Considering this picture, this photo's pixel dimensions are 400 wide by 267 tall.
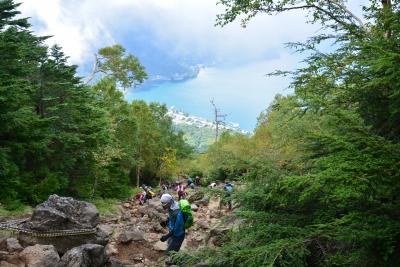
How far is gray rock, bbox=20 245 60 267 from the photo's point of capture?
7828mm

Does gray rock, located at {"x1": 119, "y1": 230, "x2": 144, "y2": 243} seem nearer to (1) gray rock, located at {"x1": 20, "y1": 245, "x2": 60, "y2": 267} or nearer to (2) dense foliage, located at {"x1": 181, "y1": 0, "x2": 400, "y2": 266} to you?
(1) gray rock, located at {"x1": 20, "y1": 245, "x2": 60, "y2": 267}

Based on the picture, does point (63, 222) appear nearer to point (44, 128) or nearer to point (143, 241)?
point (143, 241)

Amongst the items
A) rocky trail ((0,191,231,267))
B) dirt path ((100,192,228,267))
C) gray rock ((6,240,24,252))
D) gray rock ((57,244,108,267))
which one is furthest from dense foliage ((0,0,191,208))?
gray rock ((57,244,108,267))

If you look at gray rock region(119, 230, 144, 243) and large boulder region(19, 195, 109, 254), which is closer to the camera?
large boulder region(19, 195, 109, 254)

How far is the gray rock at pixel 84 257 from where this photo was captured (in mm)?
7946

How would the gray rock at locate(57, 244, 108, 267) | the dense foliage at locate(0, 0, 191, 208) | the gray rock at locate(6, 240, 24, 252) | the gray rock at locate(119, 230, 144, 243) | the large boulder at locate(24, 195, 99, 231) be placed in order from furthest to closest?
the dense foliage at locate(0, 0, 191, 208) → the gray rock at locate(119, 230, 144, 243) → the large boulder at locate(24, 195, 99, 231) → the gray rock at locate(6, 240, 24, 252) → the gray rock at locate(57, 244, 108, 267)

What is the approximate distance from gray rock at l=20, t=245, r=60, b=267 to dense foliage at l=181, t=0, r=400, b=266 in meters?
3.72

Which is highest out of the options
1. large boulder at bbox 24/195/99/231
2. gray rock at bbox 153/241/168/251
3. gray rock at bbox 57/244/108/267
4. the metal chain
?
large boulder at bbox 24/195/99/231

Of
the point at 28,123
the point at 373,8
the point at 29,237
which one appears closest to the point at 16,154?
the point at 28,123

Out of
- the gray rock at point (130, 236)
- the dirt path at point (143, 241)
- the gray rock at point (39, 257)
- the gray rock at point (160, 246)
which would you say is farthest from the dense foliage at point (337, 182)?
the gray rock at point (130, 236)

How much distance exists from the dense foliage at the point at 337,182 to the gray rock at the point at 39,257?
3.72 m

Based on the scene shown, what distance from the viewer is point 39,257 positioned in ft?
26.2

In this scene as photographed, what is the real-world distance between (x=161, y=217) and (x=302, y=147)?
9345 mm

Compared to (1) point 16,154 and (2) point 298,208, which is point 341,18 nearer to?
(2) point 298,208
